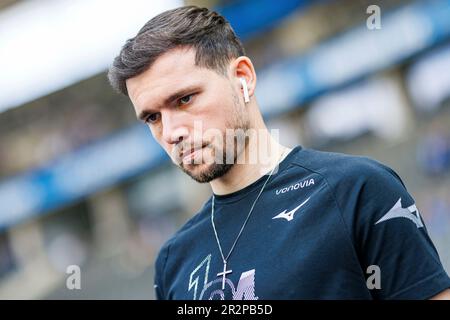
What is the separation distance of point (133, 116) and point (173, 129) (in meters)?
12.6

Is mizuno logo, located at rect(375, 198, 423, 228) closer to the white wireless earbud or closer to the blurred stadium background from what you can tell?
the white wireless earbud

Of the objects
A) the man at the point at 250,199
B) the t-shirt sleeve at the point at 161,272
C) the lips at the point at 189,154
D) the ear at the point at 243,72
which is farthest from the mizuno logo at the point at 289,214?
the t-shirt sleeve at the point at 161,272

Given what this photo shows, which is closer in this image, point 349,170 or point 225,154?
point 349,170

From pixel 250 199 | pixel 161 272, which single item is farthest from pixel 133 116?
pixel 250 199

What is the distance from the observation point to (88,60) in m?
14.6

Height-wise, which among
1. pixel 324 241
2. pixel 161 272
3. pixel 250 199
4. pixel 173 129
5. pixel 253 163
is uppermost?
pixel 173 129

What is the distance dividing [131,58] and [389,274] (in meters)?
0.97

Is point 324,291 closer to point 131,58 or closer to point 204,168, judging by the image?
point 204,168

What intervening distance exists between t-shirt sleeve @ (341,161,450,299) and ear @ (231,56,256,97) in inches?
20.5

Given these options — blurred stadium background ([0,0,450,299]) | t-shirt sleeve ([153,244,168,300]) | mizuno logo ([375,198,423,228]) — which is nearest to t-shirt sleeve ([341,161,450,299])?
mizuno logo ([375,198,423,228])

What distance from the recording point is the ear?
2.11 meters

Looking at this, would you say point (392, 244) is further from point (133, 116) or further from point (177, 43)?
point (133, 116)

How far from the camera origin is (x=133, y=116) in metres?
14.4
